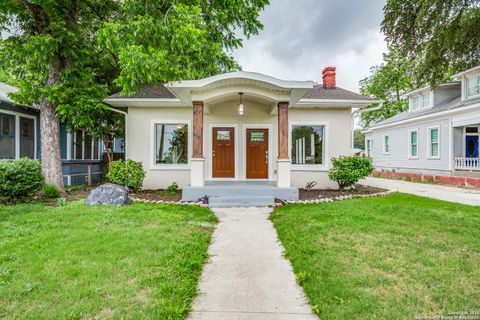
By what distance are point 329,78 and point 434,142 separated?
25.5 feet

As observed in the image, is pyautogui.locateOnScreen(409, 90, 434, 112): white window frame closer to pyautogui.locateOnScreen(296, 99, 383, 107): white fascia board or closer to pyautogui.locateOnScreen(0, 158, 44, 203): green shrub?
pyautogui.locateOnScreen(296, 99, 383, 107): white fascia board

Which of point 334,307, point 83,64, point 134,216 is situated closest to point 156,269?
point 334,307

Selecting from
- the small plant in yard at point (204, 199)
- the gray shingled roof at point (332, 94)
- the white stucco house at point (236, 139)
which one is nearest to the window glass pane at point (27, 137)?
the white stucco house at point (236, 139)

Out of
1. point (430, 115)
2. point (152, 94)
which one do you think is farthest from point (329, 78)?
point (152, 94)

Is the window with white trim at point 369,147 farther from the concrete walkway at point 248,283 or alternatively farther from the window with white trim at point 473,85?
the concrete walkway at point 248,283

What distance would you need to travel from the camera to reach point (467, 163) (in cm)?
1277

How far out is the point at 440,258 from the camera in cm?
348

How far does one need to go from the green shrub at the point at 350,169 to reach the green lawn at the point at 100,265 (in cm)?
519

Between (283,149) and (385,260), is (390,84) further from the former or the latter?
(385,260)

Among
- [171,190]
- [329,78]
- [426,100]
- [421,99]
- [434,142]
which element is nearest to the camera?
[171,190]

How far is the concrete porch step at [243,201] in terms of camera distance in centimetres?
742

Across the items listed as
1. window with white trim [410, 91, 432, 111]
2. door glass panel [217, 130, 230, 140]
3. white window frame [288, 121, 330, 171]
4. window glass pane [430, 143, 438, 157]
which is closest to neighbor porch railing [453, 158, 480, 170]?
window glass pane [430, 143, 438, 157]

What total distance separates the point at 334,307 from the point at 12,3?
10918mm

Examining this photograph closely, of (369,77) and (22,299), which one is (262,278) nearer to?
Answer: (22,299)
